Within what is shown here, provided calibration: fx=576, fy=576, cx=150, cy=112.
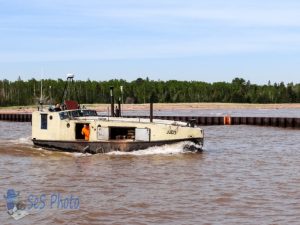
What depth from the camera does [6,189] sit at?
71.3ft

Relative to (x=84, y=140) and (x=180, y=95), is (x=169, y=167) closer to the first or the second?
(x=84, y=140)

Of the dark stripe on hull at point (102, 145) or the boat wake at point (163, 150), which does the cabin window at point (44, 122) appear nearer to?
the dark stripe on hull at point (102, 145)

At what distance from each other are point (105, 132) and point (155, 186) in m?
A: 10.1

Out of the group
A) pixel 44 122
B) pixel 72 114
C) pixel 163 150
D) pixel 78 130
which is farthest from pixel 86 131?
pixel 163 150

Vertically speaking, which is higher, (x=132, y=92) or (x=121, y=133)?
(x=132, y=92)

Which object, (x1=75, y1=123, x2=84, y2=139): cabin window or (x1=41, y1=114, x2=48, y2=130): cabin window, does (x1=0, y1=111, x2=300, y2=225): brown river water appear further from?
(x1=41, y1=114, x2=48, y2=130): cabin window

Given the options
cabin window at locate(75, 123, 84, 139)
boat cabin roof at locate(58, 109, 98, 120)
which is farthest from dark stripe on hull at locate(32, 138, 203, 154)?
boat cabin roof at locate(58, 109, 98, 120)

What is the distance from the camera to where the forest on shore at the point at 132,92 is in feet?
529

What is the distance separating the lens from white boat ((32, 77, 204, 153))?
3161 centimetres

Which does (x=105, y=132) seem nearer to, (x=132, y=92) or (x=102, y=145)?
(x=102, y=145)

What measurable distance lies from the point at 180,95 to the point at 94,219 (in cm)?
17305

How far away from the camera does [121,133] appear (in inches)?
1284

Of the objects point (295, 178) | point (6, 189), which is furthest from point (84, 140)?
point (295, 178)

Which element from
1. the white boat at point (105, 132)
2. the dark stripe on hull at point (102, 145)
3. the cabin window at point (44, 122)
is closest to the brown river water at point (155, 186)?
the dark stripe on hull at point (102, 145)
